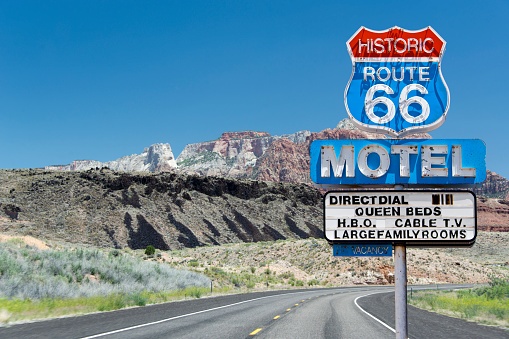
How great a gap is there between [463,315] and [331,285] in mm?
36516

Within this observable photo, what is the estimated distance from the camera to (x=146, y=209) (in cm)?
9256

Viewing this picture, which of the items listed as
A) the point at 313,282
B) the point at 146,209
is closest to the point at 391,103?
the point at 313,282

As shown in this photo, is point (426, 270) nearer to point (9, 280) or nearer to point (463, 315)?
point (463, 315)

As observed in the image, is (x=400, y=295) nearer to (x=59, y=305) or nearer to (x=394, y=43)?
(x=394, y=43)

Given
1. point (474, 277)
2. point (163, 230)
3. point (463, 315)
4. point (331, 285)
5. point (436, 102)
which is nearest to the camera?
point (436, 102)

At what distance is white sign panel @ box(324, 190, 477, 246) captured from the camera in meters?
6.61

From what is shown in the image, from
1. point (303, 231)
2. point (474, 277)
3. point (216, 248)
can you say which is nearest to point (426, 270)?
point (474, 277)

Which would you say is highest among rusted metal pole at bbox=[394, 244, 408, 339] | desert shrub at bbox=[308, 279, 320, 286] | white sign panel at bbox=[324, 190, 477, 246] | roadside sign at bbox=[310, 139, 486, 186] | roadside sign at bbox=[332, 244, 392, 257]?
roadside sign at bbox=[310, 139, 486, 186]

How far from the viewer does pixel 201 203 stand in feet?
342

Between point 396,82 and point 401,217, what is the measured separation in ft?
7.38

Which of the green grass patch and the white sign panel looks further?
the green grass patch

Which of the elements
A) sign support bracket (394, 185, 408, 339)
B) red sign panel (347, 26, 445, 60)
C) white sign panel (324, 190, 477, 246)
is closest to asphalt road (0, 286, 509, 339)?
sign support bracket (394, 185, 408, 339)

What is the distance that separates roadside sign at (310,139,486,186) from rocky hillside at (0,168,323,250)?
240 ft

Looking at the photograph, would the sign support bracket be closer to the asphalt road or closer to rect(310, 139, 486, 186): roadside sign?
rect(310, 139, 486, 186): roadside sign
